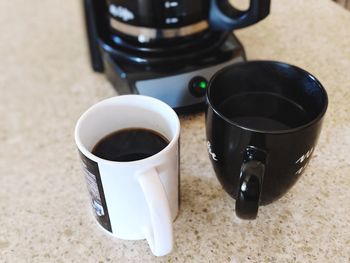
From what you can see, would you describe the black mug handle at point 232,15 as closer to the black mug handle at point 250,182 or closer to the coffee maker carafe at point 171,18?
the coffee maker carafe at point 171,18

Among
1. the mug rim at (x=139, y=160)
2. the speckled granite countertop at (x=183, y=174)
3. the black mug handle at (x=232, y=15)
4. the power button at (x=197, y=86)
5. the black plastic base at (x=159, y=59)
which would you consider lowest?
the speckled granite countertop at (x=183, y=174)

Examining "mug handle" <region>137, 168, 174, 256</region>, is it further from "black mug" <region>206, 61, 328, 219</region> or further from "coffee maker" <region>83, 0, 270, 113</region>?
"coffee maker" <region>83, 0, 270, 113</region>

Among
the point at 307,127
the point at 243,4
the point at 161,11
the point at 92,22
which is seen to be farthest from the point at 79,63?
the point at 307,127

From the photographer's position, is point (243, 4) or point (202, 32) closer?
point (202, 32)

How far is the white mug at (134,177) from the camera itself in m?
0.40

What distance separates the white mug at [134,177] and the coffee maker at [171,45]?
107 mm

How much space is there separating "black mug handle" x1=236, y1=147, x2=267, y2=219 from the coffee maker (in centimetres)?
21

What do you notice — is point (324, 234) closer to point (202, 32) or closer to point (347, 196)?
point (347, 196)

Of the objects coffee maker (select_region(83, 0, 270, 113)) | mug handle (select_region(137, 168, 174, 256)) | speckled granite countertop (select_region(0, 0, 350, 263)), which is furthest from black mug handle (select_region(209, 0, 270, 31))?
mug handle (select_region(137, 168, 174, 256))

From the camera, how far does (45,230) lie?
49 cm

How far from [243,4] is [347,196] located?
0.49 meters

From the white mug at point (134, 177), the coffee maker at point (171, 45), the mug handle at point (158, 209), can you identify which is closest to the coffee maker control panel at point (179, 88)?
the coffee maker at point (171, 45)

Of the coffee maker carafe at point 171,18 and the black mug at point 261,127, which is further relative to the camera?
the coffee maker carafe at point 171,18

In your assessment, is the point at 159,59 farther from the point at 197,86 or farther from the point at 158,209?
the point at 158,209
